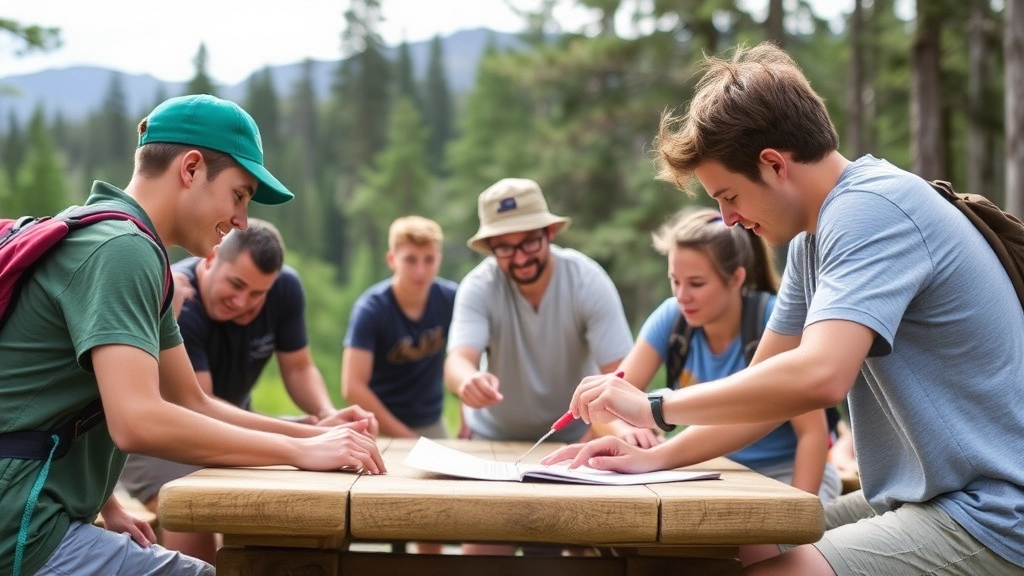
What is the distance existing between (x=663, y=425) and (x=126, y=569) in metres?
1.23

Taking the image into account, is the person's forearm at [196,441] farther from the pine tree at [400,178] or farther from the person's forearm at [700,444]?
the pine tree at [400,178]

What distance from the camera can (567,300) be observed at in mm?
4516

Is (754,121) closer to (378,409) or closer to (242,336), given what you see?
(242,336)

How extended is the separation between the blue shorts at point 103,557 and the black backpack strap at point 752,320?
2036 millimetres

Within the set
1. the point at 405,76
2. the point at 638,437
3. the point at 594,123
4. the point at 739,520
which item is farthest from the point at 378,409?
the point at 405,76

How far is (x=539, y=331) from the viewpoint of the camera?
4535 mm

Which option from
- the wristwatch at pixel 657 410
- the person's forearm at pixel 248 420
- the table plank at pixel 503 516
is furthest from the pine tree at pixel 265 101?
the table plank at pixel 503 516

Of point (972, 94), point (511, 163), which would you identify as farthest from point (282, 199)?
point (511, 163)

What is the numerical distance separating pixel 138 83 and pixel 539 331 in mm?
12811

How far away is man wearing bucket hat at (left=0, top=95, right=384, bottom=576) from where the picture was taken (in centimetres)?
208

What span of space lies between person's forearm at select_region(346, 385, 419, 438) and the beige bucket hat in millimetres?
1298

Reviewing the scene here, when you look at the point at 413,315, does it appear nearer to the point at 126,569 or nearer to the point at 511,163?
the point at 126,569

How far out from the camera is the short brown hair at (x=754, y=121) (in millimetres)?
2250

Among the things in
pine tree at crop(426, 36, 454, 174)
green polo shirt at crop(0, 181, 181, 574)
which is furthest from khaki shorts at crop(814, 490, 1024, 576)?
pine tree at crop(426, 36, 454, 174)
